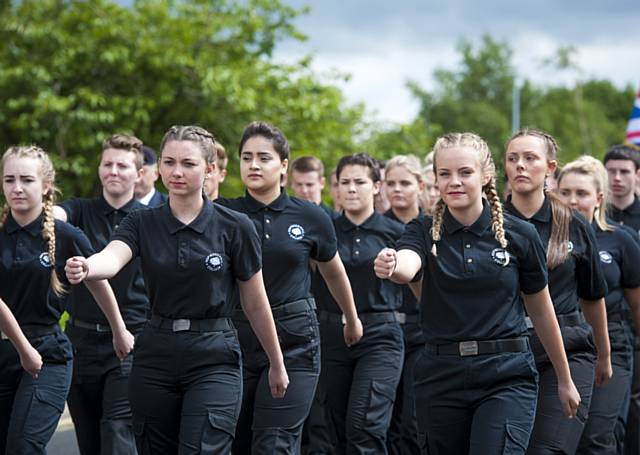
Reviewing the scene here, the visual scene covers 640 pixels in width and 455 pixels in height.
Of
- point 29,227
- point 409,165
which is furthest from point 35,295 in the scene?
point 409,165

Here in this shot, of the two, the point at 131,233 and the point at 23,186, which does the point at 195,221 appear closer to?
the point at 131,233

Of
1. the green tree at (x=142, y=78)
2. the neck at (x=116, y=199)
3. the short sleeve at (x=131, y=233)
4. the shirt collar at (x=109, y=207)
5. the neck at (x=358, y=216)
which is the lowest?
the short sleeve at (x=131, y=233)

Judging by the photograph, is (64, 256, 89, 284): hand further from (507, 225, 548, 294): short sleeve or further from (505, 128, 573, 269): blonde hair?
(505, 128, 573, 269): blonde hair

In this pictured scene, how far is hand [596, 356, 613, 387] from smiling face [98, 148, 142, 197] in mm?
3363

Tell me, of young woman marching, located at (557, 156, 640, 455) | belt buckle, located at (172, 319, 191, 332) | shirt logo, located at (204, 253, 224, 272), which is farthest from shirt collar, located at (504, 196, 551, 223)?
belt buckle, located at (172, 319, 191, 332)

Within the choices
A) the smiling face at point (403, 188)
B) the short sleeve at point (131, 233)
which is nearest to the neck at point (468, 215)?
the short sleeve at point (131, 233)

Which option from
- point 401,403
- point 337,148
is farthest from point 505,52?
point 401,403

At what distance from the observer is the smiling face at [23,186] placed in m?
6.30

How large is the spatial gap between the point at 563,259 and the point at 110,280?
119 inches

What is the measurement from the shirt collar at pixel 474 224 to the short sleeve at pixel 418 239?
10 cm

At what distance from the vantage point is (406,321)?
28.1ft

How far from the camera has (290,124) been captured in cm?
2427

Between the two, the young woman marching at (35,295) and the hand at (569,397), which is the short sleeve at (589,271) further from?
the young woman marching at (35,295)

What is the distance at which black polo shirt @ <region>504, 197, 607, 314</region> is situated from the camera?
6.38 m
